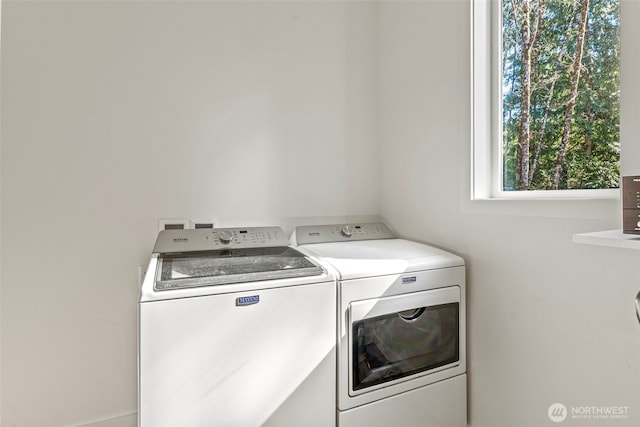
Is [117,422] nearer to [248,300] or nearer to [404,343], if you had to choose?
[248,300]

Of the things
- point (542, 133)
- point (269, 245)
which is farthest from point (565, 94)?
point (269, 245)

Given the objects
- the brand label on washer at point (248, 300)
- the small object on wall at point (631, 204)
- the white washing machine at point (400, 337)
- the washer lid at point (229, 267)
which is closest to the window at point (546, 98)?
the small object on wall at point (631, 204)

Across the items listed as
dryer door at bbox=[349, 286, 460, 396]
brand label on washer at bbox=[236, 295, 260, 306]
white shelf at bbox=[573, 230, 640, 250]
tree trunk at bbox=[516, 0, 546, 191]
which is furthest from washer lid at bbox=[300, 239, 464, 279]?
white shelf at bbox=[573, 230, 640, 250]

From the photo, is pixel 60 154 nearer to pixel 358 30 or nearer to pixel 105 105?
pixel 105 105

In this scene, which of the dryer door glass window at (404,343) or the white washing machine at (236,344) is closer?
the white washing machine at (236,344)

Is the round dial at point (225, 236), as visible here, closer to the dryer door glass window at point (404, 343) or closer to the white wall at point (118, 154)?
the white wall at point (118, 154)

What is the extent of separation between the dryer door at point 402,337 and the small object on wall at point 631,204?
713 mm

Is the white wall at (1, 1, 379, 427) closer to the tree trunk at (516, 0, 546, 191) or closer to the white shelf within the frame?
the tree trunk at (516, 0, 546, 191)

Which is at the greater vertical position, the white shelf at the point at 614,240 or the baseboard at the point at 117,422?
the white shelf at the point at 614,240

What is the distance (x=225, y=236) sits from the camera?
1.65 m

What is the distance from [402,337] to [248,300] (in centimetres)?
68

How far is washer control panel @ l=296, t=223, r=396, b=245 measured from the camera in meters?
1.86

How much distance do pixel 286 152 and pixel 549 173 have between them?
4.12 feet

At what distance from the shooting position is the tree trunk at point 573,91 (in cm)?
130
